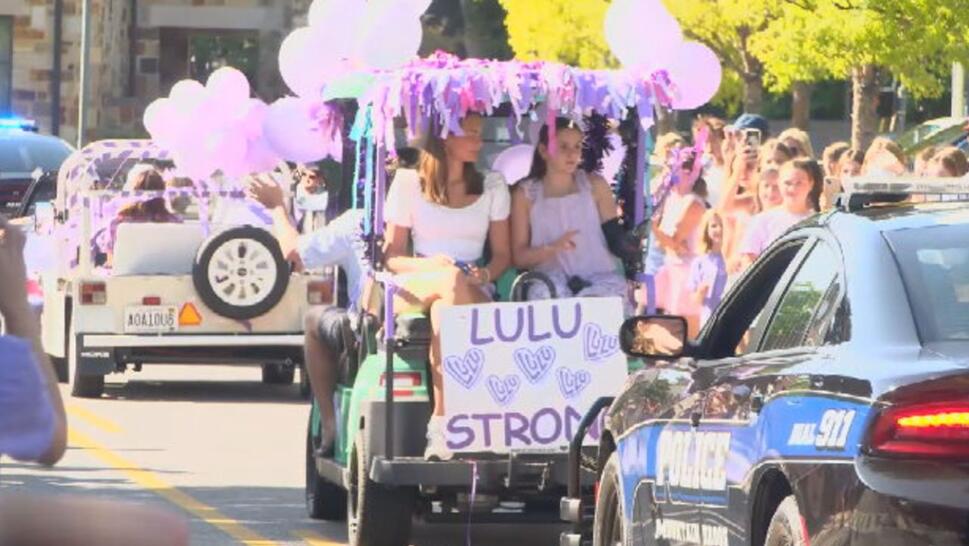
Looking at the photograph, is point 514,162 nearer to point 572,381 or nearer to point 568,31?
point 572,381

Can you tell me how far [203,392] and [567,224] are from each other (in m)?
9.79

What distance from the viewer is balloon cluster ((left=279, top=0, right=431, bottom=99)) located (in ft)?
43.9

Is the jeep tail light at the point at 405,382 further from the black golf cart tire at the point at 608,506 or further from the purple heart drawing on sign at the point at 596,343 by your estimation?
the black golf cart tire at the point at 608,506

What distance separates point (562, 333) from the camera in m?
12.6

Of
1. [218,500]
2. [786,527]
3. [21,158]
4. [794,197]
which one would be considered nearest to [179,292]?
[218,500]

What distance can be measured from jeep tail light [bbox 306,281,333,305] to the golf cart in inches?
343

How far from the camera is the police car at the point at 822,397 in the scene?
6523mm

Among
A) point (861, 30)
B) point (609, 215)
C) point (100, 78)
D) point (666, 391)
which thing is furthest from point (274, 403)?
point (100, 78)

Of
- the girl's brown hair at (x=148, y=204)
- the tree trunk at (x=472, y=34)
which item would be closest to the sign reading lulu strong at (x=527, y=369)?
the girl's brown hair at (x=148, y=204)

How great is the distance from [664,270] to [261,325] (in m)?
4.21

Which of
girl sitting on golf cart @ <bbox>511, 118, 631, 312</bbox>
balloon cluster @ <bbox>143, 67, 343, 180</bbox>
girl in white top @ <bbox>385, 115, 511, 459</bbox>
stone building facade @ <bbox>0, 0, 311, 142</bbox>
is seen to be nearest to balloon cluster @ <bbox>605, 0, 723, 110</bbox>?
girl sitting on golf cart @ <bbox>511, 118, 631, 312</bbox>

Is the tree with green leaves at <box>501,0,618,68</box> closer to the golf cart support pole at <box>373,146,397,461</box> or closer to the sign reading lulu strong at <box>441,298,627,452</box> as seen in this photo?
the golf cart support pole at <box>373,146,397,461</box>

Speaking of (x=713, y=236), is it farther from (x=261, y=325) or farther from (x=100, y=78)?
(x=100, y=78)

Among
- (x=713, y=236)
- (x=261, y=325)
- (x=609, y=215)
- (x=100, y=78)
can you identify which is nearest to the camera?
(x=609, y=215)
